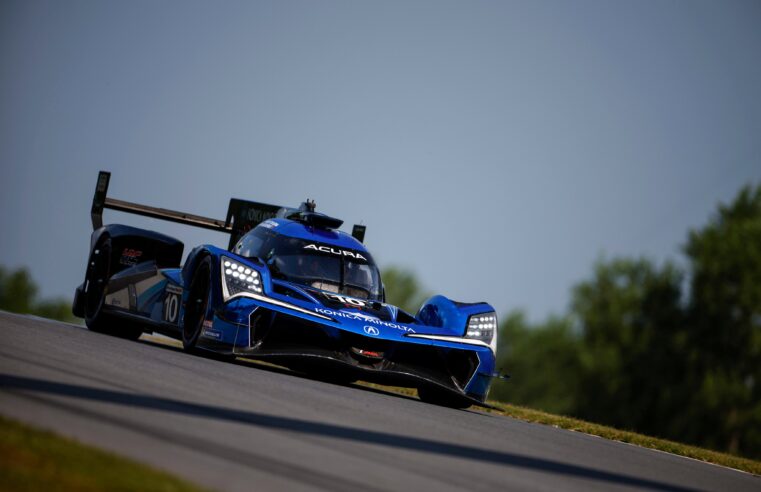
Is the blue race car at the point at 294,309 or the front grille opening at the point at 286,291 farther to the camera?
the front grille opening at the point at 286,291

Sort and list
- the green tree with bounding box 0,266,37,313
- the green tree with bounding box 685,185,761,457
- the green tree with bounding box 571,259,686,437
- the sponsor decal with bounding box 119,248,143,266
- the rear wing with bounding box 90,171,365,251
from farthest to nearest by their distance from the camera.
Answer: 1. the green tree with bounding box 0,266,37,313
2. the green tree with bounding box 571,259,686,437
3. the green tree with bounding box 685,185,761,457
4. the rear wing with bounding box 90,171,365,251
5. the sponsor decal with bounding box 119,248,143,266

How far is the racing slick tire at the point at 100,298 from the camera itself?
1360 centimetres

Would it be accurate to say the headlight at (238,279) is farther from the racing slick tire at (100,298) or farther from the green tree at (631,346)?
the green tree at (631,346)

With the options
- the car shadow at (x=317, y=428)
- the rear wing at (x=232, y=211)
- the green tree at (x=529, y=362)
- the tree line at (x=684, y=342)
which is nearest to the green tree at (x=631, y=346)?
the tree line at (x=684, y=342)

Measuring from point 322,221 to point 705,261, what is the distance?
155ft

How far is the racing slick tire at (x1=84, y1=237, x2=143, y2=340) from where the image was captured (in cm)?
1360

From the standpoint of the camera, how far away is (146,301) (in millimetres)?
12828

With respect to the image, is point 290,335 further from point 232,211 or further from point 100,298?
point 232,211

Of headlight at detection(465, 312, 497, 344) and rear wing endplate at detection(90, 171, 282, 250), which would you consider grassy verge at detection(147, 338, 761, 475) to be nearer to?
headlight at detection(465, 312, 497, 344)

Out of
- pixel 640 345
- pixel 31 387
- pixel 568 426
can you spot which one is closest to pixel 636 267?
pixel 640 345

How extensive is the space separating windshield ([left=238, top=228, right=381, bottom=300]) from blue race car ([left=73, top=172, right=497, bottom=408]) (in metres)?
0.01

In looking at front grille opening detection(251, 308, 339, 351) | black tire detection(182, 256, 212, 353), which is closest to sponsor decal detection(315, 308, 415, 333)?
front grille opening detection(251, 308, 339, 351)

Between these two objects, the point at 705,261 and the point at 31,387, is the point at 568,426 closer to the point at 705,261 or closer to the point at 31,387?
the point at 31,387

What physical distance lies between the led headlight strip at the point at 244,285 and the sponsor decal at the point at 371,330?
347mm
